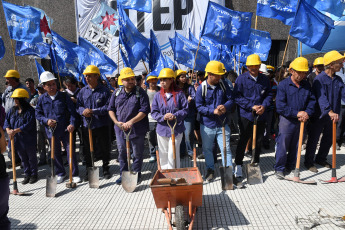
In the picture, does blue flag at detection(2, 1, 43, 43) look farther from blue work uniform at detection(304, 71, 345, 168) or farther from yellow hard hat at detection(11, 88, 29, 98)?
blue work uniform at detection(304, 71, 345, 168)

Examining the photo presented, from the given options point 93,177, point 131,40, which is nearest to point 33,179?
point 93,177

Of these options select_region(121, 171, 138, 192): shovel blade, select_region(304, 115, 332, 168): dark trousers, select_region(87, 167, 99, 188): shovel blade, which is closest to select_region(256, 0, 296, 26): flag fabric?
select_region(304, 115, 332, 168): dark trousers

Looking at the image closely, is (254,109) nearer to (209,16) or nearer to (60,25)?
(209,16)

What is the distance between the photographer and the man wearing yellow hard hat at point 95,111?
518 centimetres

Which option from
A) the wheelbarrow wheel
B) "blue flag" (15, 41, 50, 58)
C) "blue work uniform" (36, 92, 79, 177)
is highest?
"blue flag" (15, 41, 50, 58)

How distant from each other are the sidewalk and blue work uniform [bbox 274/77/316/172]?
57 centimetres

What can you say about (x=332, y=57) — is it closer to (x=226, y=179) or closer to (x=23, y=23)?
(x=226, y=179)

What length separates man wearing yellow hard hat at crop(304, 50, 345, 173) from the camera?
16.1 feet

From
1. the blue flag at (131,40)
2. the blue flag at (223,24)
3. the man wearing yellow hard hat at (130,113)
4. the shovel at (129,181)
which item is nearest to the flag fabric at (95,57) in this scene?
the blue flag at (131,40)

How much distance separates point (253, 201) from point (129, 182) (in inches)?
79.7

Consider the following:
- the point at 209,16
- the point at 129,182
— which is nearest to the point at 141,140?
the point at 129,182

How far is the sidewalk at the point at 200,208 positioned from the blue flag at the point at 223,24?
3.04m

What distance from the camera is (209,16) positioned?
19.5ft

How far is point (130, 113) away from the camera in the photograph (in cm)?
491
